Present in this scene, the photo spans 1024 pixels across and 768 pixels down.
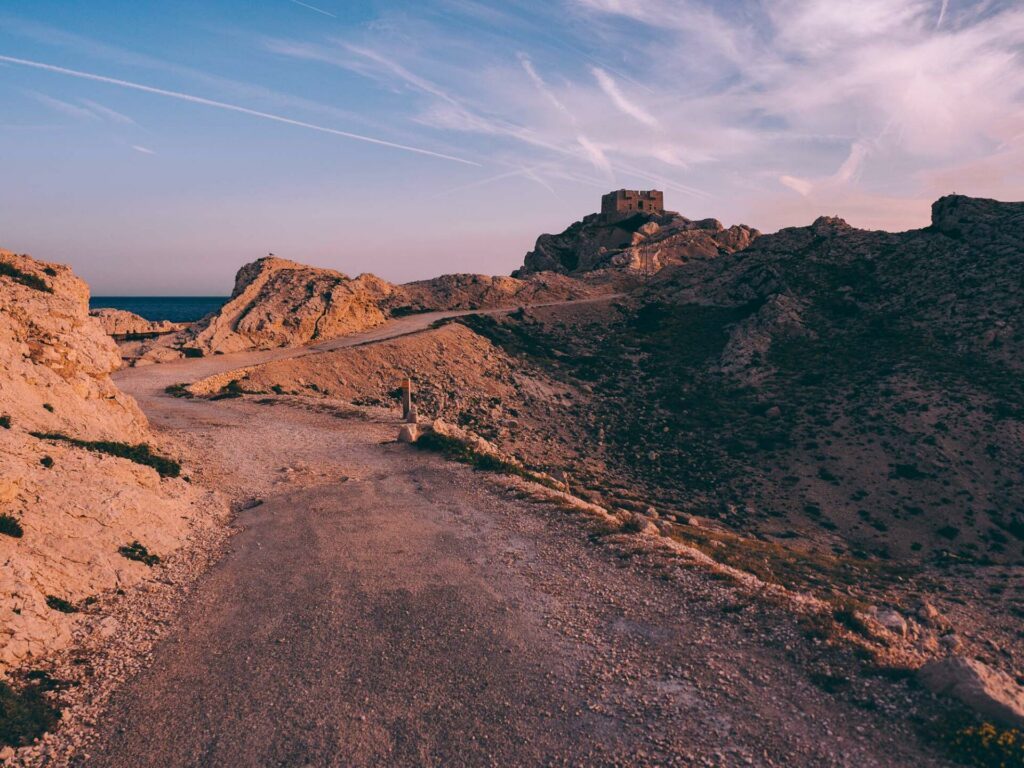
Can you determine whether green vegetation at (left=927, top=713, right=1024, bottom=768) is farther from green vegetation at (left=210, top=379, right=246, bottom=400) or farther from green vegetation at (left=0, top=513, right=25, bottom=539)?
green vegetation at (left=210, top=379, right=246, bottom=400)

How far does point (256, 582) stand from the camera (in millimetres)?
14461

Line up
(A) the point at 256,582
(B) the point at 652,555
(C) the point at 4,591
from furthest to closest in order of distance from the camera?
1. (B) the point at 652,555
2. (A) the point at 256,582
3. (C) the point at 4,591

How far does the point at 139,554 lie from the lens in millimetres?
14898

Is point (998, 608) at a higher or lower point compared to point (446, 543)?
lower

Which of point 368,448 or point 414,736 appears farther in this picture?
point 368,448

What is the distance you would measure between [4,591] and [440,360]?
39912 millimetres

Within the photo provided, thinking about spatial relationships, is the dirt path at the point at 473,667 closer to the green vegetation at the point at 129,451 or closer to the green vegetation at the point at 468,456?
the green vegetation at the point at 468,456

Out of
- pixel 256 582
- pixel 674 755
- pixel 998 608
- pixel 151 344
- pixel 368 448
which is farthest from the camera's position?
pixel 151 344

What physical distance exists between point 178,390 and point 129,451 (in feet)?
55.5

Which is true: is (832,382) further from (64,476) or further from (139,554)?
(64,476)

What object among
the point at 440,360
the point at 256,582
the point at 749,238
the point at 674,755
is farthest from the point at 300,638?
the point at 749,238

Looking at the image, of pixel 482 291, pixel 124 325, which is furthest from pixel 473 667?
pixel 482 291

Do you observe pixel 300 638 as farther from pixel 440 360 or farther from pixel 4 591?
pixel 440 360

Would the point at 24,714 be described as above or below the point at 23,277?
below
